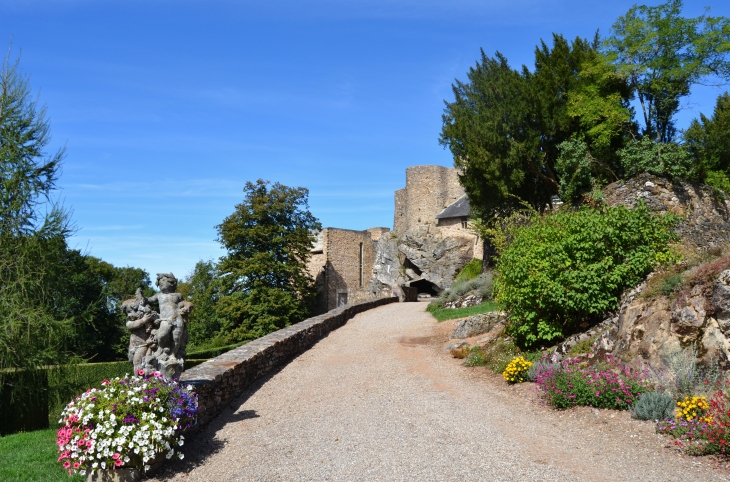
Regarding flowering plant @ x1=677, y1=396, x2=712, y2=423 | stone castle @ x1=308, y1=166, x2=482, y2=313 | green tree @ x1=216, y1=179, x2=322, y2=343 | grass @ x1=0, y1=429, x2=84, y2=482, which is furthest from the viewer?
stone castle @ x1=308, y1=166, x2=482, y2=313

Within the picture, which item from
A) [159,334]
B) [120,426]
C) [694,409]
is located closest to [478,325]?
[694,409]

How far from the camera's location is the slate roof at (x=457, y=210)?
40031 millimetres

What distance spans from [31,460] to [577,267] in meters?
9.03

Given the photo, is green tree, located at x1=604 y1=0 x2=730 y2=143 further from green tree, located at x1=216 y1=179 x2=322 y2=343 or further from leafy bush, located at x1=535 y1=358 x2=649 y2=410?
green tree, located at x1=216 y1=179 x2=322 y2=343

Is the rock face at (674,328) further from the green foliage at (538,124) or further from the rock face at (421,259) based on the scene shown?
the rock face at (421,259)

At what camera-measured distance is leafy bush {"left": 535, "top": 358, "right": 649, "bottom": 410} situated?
7.62 metres

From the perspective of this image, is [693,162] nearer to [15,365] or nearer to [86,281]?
[15,365]

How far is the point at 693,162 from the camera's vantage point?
16406 mm

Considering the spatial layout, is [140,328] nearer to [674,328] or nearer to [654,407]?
[654,407]

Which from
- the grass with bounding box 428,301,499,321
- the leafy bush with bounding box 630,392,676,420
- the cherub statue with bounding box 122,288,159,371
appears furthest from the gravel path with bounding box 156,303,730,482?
the grass with bounding box 428,301,499,321

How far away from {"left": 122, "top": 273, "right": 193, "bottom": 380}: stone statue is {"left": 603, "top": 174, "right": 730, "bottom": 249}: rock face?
12.9 meters

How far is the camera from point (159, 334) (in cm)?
695

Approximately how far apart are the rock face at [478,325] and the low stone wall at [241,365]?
3.93m

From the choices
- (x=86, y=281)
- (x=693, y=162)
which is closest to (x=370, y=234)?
(x=86, y=281)
